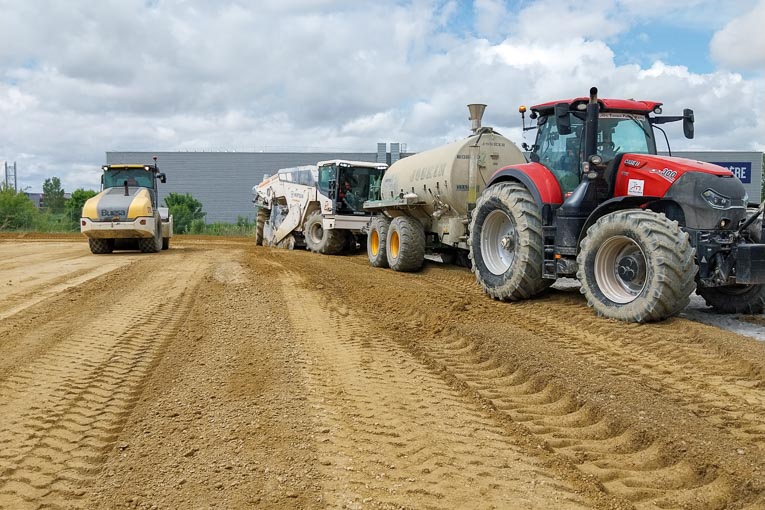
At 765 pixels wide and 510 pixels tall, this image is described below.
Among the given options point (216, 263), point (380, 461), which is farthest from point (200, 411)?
point (216, 263)

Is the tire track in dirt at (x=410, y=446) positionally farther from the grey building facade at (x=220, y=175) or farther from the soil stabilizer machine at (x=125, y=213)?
the grey building facade at (x=220, y=175)

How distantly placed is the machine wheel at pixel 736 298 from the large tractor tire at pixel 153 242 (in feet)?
48.1

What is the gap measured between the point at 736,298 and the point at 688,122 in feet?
8.16

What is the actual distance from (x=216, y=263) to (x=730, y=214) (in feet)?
35.2

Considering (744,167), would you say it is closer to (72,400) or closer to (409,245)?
(409,245)

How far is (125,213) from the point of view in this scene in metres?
17.8

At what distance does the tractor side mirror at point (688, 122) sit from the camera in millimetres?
8844

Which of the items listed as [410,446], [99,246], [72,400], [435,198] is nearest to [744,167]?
[435,198]

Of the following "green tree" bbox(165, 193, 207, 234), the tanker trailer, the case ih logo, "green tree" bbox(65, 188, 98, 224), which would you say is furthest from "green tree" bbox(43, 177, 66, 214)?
the case ih logo

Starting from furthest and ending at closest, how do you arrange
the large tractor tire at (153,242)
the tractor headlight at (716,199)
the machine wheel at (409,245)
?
1. the large tractor tire at (153,242)
2. the machine wheel at (409,245)
3. the tractor headlight at (716,199)

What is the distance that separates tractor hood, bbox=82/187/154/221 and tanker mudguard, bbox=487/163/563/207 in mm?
11649

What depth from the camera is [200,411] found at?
4.44 m

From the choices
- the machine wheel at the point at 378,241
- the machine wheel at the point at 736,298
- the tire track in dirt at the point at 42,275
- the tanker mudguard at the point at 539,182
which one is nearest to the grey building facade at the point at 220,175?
the tire track in dirt at the point at 42,275

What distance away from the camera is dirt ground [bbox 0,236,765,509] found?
3.31 m
